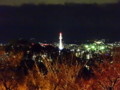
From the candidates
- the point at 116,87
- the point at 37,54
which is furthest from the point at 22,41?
the point at 116,87

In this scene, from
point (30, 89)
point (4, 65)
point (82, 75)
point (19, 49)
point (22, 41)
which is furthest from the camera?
point (22, 41)

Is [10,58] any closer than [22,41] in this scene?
Yes

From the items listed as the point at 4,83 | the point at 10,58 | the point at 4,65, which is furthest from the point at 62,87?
the point at 10,58

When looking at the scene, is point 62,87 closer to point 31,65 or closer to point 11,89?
point 11,89

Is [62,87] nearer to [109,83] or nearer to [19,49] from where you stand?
[109,83]

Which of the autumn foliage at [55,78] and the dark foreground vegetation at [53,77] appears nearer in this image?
the autumn foliage at [55,78]

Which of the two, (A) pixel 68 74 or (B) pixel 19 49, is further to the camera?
(B) pixel 19 49

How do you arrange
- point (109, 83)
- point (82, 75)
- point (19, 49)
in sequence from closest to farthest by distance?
point (109, 83) → point (82, 75) → point (19, 49)

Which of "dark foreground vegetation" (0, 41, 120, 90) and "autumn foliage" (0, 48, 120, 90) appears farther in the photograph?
"dark foreground vegetation" (0, 41, 120, 90)

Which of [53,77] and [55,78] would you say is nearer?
[55,78]
